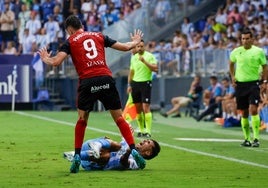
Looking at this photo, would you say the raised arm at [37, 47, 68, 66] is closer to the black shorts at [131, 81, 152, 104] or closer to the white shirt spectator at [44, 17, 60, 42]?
the black shorts at [131, 81, 152, 104]

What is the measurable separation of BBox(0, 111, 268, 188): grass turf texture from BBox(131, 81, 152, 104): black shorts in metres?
0.96

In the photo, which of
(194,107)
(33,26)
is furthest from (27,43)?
(194,107)

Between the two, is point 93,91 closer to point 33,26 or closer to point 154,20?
point 154,20

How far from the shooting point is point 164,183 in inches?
543

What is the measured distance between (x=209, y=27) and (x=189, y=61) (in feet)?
9.10

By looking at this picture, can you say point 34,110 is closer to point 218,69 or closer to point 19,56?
point 19,56

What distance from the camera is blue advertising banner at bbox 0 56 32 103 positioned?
35719 mm

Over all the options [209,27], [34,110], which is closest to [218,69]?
[209,27]

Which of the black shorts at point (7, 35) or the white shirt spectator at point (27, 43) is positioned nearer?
the white shirt spectator at point (27, 43)

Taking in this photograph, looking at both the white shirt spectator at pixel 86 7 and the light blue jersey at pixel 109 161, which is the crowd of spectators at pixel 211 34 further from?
the light blue jersey at pixel 109 161

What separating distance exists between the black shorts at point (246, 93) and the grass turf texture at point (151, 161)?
839mm

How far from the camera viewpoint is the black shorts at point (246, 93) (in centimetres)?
2077

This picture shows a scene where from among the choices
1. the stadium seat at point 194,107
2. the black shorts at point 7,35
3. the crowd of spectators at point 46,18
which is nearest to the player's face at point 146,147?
the stadium seat at point 194,107

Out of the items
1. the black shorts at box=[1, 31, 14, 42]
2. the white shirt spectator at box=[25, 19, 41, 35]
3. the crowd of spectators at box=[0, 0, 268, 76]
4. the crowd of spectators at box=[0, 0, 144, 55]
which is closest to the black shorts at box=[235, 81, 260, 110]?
the crowd of spectators at box=[0, 0, 268, 76]
